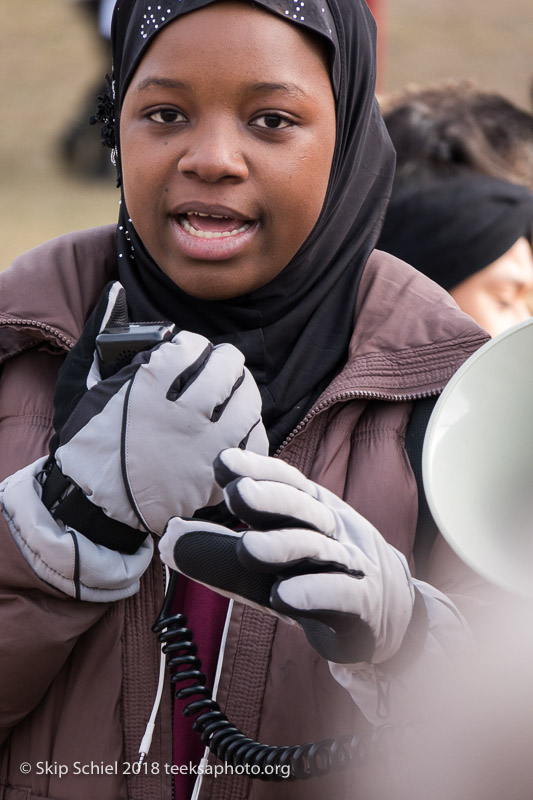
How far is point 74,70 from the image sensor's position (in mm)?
12266

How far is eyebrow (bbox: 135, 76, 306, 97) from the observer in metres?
1.55

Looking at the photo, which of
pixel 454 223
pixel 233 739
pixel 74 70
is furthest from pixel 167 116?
pixel 74 70

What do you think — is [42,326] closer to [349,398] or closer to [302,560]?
[349,398]

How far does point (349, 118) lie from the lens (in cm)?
173

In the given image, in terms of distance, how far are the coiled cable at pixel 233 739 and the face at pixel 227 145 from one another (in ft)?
1.64

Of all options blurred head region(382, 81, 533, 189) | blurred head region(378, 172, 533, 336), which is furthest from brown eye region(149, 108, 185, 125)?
blurred head region(382, 81, 533, 189)

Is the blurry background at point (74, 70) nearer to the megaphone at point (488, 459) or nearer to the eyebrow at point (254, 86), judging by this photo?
the eyebrow at point (254, 86)

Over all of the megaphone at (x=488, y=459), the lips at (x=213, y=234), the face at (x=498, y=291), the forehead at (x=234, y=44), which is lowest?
the face at (x=498, y=291)

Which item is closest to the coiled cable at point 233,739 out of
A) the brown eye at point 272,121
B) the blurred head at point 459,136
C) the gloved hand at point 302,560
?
the gloved hand at point 302,560

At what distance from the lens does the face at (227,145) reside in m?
1.54

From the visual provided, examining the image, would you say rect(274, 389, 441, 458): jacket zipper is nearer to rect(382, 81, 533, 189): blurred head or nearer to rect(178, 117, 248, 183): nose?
rect(178, 117, 248, 183): nose

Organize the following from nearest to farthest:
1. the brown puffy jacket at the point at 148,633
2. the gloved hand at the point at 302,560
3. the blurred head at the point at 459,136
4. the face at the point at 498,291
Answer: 1. the gloved hand at the point at 302,560
2. the brown puffy jacket at the point at 148,633
3. the face at the point at 498,291
4. the blurred head at the point at 459,136

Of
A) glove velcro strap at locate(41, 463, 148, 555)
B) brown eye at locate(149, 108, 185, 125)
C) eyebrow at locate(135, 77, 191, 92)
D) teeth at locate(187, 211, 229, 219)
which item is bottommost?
glove velcro strap at locate(41, 463, 148, 555)

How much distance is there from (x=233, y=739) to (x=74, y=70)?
11.8 metres
